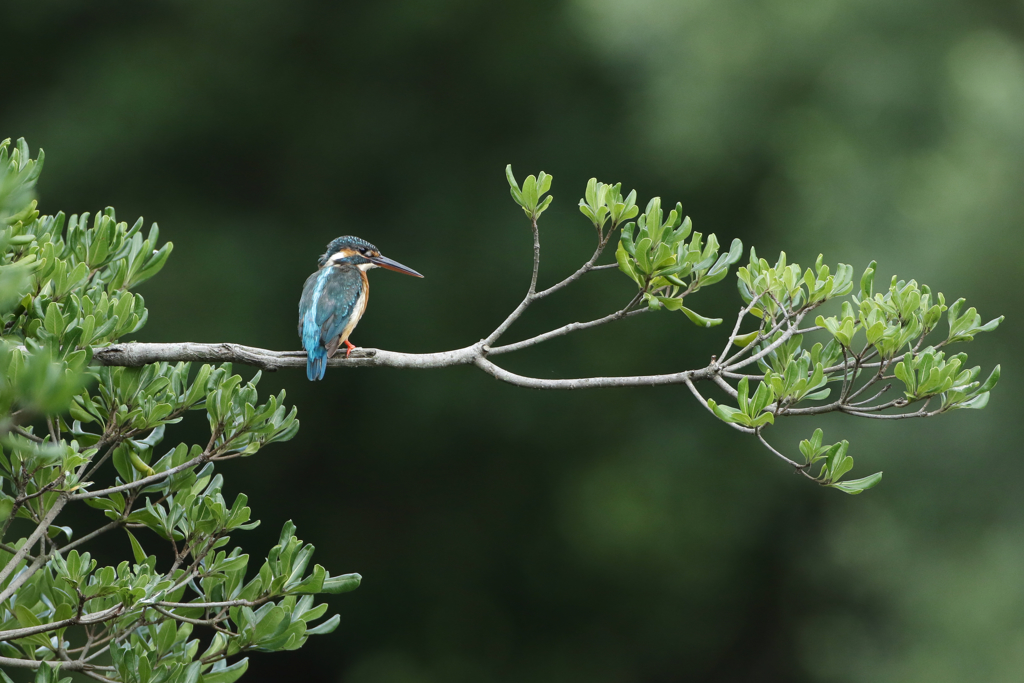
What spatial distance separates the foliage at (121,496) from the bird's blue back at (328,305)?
77 cm

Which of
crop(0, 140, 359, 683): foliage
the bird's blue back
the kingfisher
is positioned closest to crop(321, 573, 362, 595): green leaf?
crop(0, 140, 359, 683): foliage

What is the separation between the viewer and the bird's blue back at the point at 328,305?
2764 mm

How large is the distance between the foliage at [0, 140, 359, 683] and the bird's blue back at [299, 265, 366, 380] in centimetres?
77

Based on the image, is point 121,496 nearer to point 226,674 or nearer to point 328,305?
point 226,674

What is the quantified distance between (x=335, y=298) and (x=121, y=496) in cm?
132

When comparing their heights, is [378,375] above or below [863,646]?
above

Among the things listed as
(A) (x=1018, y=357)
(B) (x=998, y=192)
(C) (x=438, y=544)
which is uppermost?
(B) (x=998, y=192)

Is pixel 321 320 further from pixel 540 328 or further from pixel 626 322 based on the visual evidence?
pixel 626 322

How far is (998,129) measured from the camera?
243 inches

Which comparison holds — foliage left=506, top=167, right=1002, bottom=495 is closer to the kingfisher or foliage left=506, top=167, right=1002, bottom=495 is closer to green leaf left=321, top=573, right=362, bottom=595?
green leaf left=321, top=573, right=362, bottom=595

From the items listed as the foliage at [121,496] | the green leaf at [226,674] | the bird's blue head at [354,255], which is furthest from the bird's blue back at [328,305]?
the green leaf at [226,674]

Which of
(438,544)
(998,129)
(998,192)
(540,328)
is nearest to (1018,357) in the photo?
(998,192)

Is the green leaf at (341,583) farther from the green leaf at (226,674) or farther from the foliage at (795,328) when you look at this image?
the foliage at (795,328)

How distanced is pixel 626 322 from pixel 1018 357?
265cm
